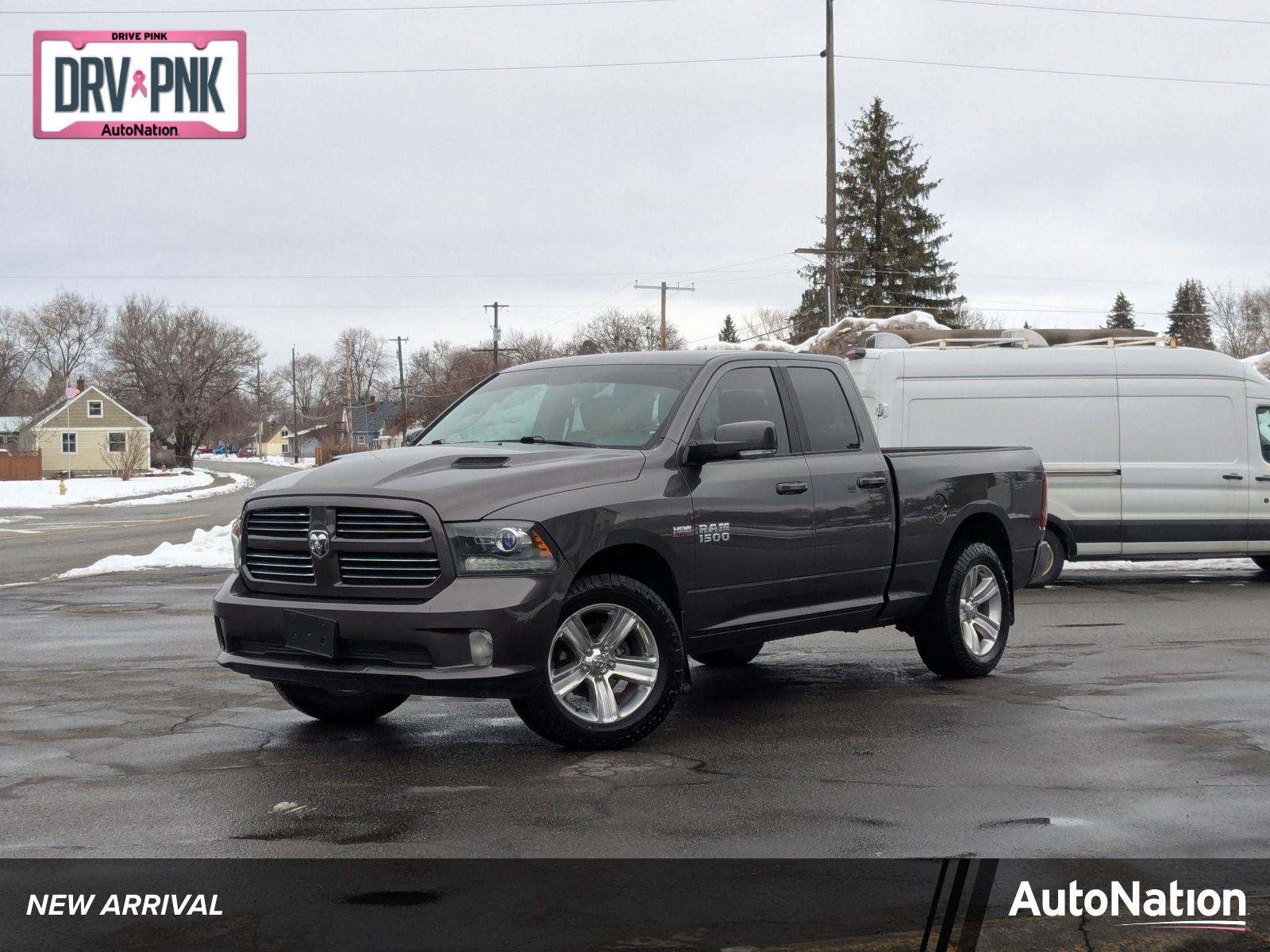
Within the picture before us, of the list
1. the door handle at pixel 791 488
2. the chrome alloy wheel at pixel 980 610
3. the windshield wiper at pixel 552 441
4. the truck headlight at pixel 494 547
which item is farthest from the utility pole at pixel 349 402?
the truck headlight at pixel 494 547

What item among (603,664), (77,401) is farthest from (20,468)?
(603,664)

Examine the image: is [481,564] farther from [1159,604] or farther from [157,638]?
[1159,604]

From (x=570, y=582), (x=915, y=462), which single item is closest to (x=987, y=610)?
(x=915, y=462)

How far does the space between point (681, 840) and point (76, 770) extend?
2996mm

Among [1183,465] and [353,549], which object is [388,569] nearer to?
[353,549]

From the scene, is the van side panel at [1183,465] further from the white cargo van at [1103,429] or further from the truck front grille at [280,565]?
the truck front grille at [280,565]

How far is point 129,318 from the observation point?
107 meters

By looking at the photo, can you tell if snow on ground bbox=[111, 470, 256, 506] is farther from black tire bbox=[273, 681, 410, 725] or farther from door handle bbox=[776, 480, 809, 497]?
door handle bbox=[776, 480, 809, 497]

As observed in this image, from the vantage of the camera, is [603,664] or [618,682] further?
[618,682]

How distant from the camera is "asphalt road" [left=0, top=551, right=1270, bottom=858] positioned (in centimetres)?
520

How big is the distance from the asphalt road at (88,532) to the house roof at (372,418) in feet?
330

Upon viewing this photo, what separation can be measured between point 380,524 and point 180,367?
4014 inches

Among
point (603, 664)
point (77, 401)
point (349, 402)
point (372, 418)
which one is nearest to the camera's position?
point (603, 664)

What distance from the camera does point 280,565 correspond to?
6.72m
